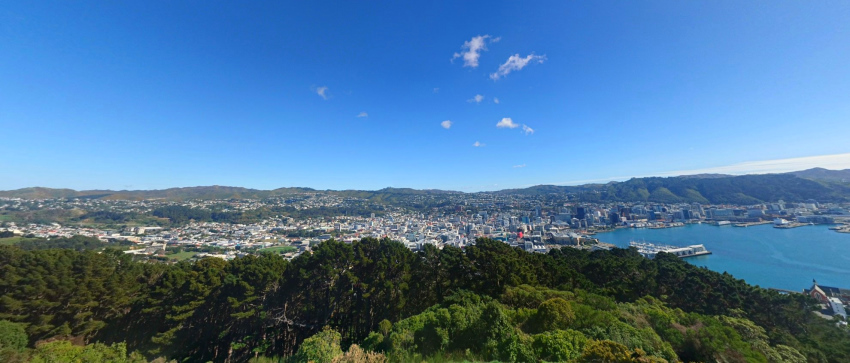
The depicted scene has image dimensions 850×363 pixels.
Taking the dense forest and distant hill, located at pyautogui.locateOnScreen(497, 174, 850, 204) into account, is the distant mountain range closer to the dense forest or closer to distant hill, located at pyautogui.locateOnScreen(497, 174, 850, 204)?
distant hill, located at pyautogui.locateOnScreen(497, 174, 850, 204)

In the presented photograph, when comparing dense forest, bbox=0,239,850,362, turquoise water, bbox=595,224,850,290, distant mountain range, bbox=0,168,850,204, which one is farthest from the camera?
distant mountain range, bbox=0,168,850,204

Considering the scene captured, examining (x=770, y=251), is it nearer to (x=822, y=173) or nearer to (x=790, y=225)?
(x=790, y=225)

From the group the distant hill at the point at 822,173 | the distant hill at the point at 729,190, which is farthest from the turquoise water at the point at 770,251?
the distant hill at the point at 822,173

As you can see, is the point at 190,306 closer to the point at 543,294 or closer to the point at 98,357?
the point at 98,357

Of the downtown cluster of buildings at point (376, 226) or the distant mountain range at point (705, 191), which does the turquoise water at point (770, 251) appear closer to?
the downtown cluster of buildings at point (376, 226)

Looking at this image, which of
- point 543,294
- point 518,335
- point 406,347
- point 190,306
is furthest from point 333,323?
point 518,335

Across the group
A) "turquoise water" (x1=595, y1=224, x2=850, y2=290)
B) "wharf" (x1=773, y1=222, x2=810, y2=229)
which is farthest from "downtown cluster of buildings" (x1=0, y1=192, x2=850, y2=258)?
"turquoise water" (x1=595, y1=224, x2=850, y2=290)
